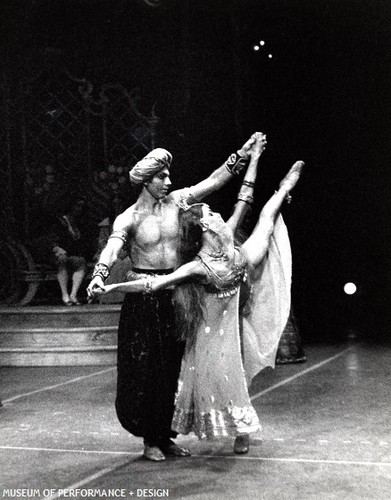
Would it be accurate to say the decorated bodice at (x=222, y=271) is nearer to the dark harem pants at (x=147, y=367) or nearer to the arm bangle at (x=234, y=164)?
the dark harem pants at (x=147, y=367)

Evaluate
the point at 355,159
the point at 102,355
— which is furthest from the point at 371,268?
the point at 102,355

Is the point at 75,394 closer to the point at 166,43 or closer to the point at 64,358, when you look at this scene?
the point at 64,358

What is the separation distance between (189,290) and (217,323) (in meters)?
0.23

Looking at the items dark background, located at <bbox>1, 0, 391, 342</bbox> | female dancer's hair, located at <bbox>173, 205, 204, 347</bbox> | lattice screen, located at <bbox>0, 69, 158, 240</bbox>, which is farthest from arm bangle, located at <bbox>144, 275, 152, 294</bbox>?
lattice screen, located at <bbox>0, 69, 158, 240</bbox>

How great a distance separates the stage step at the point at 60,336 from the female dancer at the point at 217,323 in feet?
13.6

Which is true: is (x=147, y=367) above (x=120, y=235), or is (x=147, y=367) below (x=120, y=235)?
below

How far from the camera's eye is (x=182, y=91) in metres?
10.8

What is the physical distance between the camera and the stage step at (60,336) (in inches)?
347

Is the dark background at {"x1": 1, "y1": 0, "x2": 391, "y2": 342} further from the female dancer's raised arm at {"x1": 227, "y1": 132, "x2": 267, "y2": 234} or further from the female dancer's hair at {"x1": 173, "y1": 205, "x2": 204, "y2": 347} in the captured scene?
the female dancer's hair at {"x1": 173, "y1": 205, "x2": 204, "y2": 347}

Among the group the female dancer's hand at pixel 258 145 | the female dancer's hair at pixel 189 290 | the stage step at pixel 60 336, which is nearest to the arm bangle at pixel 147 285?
the female dancer's hair at pixel 189 290

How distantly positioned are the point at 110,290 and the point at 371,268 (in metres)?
7.90

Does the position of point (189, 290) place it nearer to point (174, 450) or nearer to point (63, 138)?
point (174, 450)

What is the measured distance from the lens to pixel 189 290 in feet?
15.4

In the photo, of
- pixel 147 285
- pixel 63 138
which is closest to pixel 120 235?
pixel 147 285
